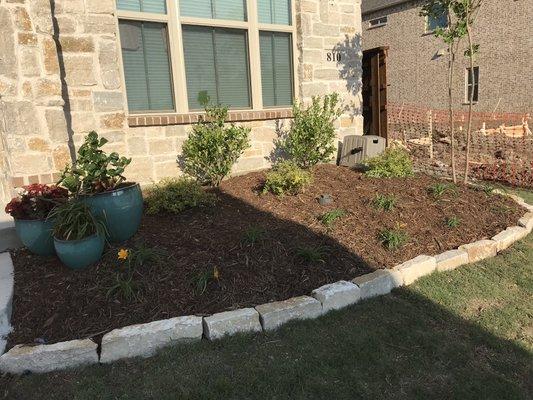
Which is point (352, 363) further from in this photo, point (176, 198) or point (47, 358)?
point (176, 198)

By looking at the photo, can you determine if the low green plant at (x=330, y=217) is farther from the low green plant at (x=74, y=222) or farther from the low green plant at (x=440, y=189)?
the low green plant at (x=74, y=222)

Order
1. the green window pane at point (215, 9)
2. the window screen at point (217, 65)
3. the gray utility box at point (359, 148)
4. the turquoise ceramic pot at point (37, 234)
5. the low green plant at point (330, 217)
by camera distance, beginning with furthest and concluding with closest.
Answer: the gray utility box at point (359, 148) → the window screen at point (217, 65) → the green window pane at point (215, 9) → the low green plant at point (330, 217) → the turquoise ceramic pot at point (37, 234)

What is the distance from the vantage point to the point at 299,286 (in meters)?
3.34

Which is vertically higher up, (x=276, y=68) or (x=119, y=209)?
(x=276, y=68)

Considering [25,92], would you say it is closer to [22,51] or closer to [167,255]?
[22,51]

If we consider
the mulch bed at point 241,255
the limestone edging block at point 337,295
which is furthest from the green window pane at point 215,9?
the limestone edging block at point 337,295

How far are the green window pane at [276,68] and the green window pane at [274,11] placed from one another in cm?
18

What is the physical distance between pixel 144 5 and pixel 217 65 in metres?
1.18

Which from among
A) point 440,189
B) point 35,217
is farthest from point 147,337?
point 440,189

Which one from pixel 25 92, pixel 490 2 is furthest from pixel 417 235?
pixel 490 2

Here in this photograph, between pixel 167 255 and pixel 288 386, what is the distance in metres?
1.58

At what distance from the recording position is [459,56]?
1759cm

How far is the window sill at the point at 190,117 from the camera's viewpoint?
529cm

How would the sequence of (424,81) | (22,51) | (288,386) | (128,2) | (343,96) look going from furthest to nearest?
(424,81)
(343,96)
(128,2)
(22,51)
(288,386)
